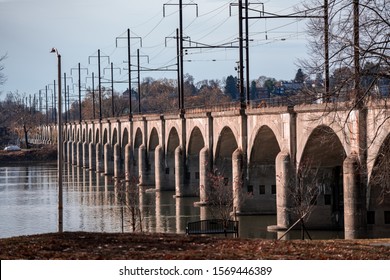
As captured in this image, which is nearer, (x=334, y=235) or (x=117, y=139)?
(x=334, y=235)

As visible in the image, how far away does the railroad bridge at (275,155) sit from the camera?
3912 centimetres

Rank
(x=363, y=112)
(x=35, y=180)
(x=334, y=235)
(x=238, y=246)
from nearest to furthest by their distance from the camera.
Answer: (x=238, y=246), (x=363, y=112), (x=334, y=235), (x=35, y=180)

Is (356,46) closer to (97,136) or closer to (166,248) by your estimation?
(166,248)

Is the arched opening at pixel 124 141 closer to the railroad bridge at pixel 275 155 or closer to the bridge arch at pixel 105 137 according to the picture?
the railroad bridge at pixel 275 155

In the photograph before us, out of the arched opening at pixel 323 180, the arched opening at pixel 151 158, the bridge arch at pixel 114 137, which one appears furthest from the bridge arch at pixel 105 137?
the arched opening at pixel 323 180

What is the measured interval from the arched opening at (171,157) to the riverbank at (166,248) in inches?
2013

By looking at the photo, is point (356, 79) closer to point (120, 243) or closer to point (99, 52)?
point (120, 243)

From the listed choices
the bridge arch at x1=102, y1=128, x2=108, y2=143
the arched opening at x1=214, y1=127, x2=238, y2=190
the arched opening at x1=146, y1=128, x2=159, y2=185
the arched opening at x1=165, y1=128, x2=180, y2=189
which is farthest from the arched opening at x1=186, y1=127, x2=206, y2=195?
the bridge arch at x1=102, y1=128, x2=108, y2=143

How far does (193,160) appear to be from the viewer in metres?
72.9

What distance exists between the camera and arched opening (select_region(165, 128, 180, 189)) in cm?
7919

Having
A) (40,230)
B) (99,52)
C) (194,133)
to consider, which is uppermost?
(99,52)

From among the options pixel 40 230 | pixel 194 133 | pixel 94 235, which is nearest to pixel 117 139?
pixel 194 133

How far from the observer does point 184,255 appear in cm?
2175

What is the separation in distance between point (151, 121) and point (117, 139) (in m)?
20.9
